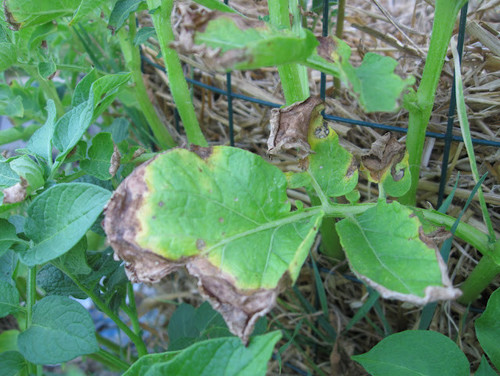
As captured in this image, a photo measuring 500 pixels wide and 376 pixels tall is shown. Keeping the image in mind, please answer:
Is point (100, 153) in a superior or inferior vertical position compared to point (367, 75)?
inferior

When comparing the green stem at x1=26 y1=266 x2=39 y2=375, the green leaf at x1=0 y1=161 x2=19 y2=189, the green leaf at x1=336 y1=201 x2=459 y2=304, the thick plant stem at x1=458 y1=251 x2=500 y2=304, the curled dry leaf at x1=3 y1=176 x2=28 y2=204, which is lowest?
the thick plant stem at x1=458 y1=251 x2=500 y2=304

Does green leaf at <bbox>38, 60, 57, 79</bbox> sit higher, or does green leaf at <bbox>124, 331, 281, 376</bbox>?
green leaf at <bbox>38, 60, 57, 79</bbox>

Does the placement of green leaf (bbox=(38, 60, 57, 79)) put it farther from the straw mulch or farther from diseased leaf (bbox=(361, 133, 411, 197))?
diseased leaf (bbox=(361, 133, 411, 197))

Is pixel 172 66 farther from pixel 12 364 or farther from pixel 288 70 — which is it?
pixel 12 364

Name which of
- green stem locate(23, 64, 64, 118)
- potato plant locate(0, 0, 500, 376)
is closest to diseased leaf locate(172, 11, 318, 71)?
potato plant locate(0, 0, 500, 376)

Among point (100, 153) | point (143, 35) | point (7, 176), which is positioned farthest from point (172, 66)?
point (7, 176)

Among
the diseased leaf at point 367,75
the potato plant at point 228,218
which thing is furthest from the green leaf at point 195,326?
the diseased leaf at point 367,75

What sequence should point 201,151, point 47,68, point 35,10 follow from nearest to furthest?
point 201,151
point 35,10
point 47,68
